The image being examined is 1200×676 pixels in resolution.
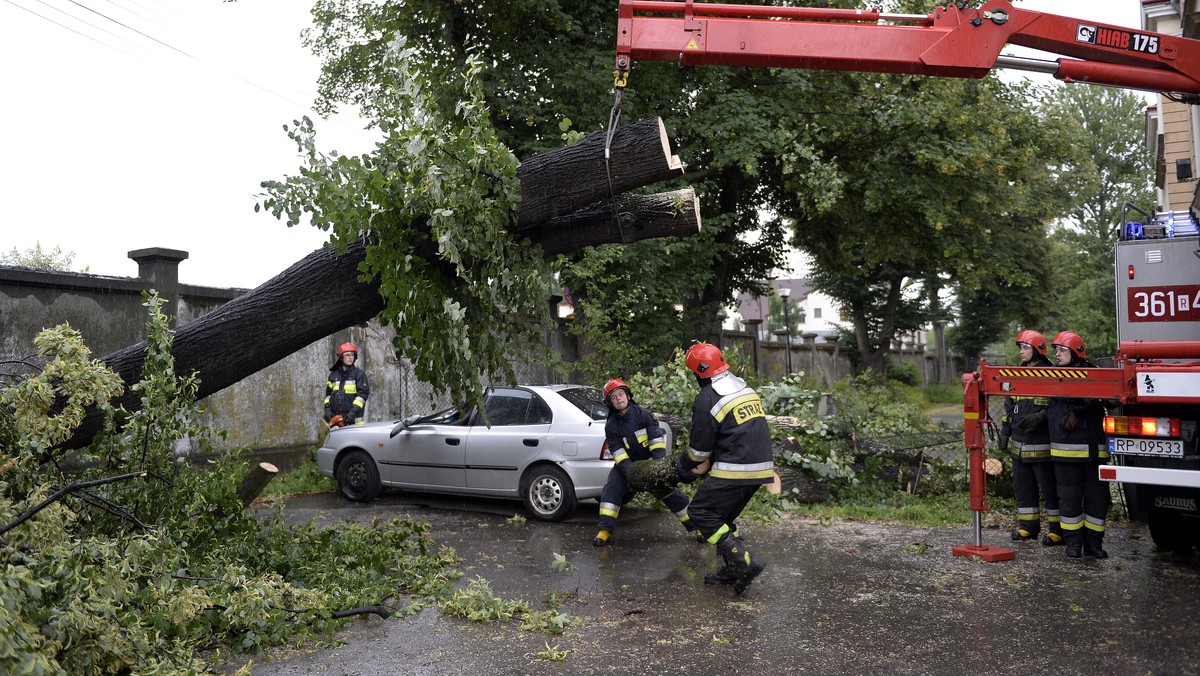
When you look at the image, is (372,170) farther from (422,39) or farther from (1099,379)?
(422,39)

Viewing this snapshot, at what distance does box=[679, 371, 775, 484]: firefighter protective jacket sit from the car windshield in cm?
272

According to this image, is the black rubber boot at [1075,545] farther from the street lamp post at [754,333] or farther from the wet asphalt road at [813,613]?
the street lamp post at [754,333]

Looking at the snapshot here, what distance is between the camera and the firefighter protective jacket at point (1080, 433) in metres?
7.59

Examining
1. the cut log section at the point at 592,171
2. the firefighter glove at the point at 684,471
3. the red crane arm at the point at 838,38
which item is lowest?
the firefighter glove at the point at 684,471

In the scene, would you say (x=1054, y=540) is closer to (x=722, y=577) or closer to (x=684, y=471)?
(x=722, y=577)

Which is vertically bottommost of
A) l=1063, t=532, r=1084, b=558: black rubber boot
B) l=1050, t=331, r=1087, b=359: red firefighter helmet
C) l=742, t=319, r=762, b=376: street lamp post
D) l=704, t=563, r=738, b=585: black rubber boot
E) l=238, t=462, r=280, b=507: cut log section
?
l=704, t=563, r=738, b=585: black rubber boot

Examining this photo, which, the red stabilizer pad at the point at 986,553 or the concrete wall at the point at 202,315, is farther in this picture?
the concrete wall at the point at 202,315

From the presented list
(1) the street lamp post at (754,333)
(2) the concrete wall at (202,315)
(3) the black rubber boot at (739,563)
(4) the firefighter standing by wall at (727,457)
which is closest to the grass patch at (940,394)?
(1) the street lamp post at (754,333)

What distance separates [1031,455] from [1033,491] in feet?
1.39

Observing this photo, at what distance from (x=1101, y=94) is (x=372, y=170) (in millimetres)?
54792

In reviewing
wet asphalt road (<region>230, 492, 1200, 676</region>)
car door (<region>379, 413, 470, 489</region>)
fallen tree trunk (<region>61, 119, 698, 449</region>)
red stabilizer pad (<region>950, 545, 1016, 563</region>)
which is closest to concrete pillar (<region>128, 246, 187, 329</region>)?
car door (<region>379, 413, 470, 489</region>)

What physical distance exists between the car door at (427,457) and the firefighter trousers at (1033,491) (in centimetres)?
536

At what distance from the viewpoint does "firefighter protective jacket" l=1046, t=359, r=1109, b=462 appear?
24.9 ft

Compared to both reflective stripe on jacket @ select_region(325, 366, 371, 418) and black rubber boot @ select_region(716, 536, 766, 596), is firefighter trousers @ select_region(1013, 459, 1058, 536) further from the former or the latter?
reflective stripe on jacket @ select_region(325, 366, 371, 418)
